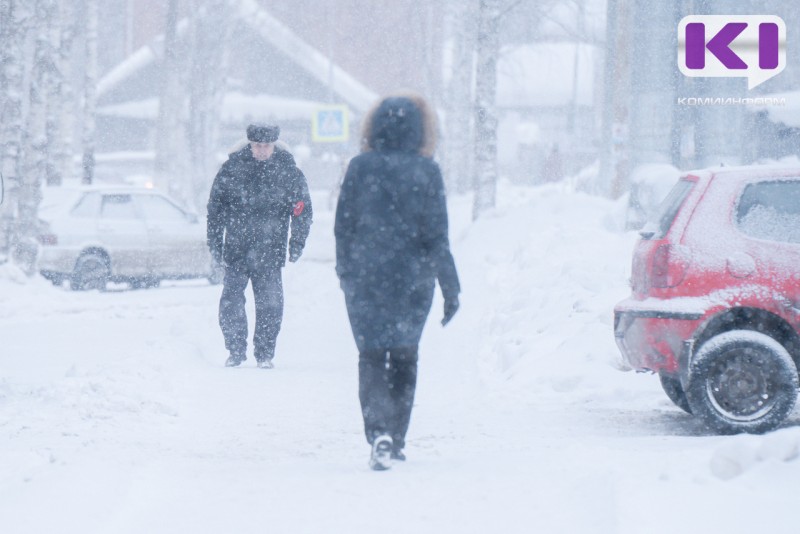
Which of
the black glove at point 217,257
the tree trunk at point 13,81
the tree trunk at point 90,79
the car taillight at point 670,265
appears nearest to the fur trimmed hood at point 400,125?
the car taillight at point 670,265

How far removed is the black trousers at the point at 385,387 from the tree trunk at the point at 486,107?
1475 centimetres

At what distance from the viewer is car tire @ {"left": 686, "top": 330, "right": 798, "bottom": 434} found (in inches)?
285

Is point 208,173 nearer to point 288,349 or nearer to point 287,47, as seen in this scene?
point 287,47

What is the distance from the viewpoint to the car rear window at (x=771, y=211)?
7426 millimetres

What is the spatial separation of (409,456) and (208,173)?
3537 centimetres

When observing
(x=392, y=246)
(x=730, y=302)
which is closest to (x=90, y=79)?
(x=730, y=302)

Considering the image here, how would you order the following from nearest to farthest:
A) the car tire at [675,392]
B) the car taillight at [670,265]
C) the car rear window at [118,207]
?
the car taillight at [670,265], the car tire at [675,392], the car rear window at [118,207]

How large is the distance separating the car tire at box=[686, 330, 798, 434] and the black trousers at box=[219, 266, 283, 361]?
3.67 metres

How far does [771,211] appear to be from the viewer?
24.6 feet

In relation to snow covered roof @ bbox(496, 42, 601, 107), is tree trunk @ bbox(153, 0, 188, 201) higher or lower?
lower

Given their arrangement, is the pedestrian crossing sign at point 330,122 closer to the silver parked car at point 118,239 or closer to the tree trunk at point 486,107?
the tree trunk at point 486,107

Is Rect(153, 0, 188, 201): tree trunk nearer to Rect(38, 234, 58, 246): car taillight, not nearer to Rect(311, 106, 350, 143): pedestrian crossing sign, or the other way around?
Rect(311, 106, 350, 143): pedestrian crossing sign

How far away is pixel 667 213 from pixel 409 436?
1.98 meters

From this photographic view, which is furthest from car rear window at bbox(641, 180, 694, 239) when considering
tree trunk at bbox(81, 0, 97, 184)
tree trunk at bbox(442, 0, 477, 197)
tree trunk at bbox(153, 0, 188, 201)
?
tree trunk at bbox(442, 0, 477, 197)
